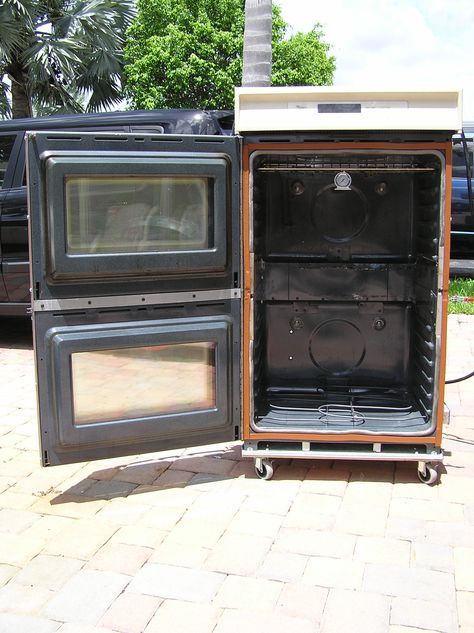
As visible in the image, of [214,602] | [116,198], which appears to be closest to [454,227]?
[116,198]

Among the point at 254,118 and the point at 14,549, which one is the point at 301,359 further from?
the point at 14,549

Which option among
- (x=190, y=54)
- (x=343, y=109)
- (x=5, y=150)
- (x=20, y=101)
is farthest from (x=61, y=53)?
(x=343, y=109)

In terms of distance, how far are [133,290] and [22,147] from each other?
4344mm

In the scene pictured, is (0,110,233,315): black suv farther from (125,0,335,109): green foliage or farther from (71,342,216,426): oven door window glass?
(125,0,335,109): green foliage

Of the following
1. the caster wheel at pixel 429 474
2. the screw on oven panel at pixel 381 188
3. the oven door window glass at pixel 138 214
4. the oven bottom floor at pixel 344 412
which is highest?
the screw on oven panel at pixel 381 188

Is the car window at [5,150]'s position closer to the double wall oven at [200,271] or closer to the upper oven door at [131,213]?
the double wall oven at [200,271]

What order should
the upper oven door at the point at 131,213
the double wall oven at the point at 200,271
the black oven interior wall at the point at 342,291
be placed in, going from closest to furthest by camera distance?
the upper oven door at the point at 131,213
the double wall oven at the point at 200,271
the black oven interior wall at the point at 342,291

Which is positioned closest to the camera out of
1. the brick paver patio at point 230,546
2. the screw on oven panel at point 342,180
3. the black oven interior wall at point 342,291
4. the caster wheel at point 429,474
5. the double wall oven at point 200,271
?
the brick paver patio at point 230,546

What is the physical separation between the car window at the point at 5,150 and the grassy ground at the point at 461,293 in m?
5.69

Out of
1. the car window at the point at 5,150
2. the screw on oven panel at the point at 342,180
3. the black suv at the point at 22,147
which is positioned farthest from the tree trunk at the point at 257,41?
the screw on oven panel at the point at 342,180

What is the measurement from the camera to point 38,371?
11.9ft

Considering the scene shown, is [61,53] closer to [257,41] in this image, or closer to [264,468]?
[257,41]

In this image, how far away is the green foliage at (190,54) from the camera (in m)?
17.3

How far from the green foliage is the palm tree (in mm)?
1303
